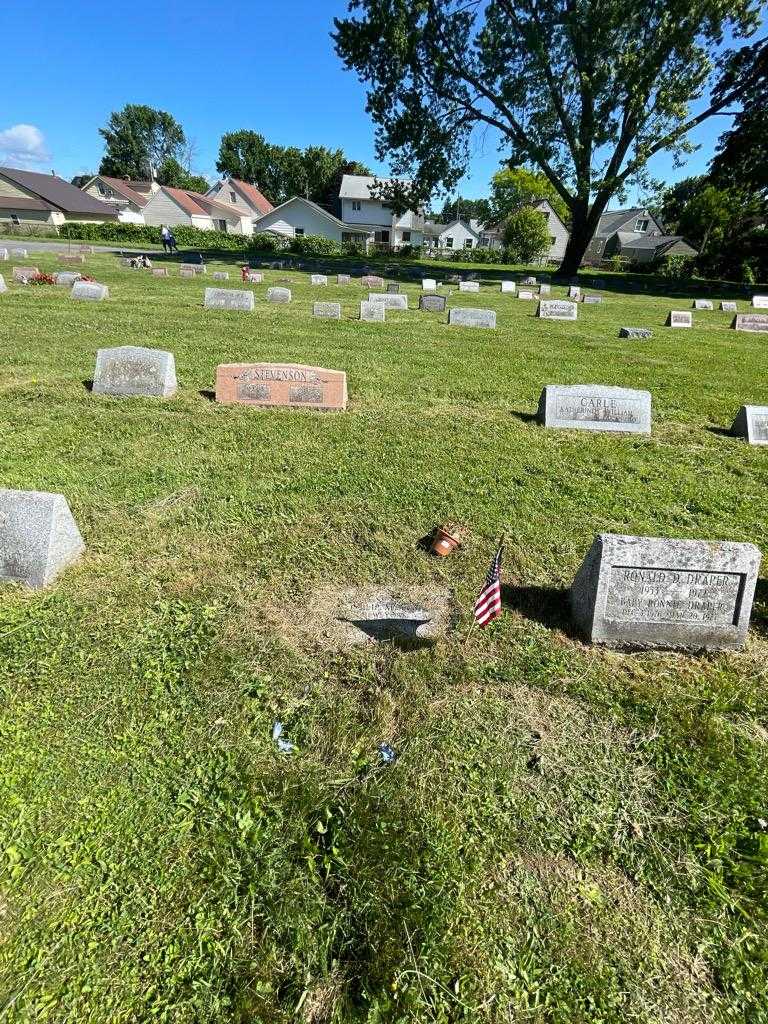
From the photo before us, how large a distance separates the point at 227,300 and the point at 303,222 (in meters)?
43.5

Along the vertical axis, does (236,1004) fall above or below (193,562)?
below

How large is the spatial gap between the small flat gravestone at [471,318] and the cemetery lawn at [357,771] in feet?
35.7

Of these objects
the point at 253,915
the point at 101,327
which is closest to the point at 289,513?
the point at 253,915

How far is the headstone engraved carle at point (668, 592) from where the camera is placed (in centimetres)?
359

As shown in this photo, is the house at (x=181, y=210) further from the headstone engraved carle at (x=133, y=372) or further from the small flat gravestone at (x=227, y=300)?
the headstone engraved carle at (x=133, y=372)

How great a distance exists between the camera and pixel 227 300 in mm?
16859

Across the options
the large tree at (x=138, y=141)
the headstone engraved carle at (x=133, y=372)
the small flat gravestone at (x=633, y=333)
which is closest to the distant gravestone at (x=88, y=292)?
the headstone engraved carle at (x=133, y=372)

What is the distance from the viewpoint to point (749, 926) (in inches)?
92.7

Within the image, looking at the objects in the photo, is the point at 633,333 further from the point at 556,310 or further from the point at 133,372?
the point at 133,372

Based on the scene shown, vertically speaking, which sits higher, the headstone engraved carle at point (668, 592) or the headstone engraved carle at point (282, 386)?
the headstone engraved carle at point (282, 386)

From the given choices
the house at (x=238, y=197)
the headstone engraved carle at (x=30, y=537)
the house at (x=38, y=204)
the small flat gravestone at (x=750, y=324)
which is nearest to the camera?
the headstone engraved carle at (x=30, y=537)

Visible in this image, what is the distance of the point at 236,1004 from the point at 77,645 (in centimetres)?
239

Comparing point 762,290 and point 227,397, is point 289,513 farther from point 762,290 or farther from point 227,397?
point 762,290

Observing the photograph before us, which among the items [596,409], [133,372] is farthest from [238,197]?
[596,409]
